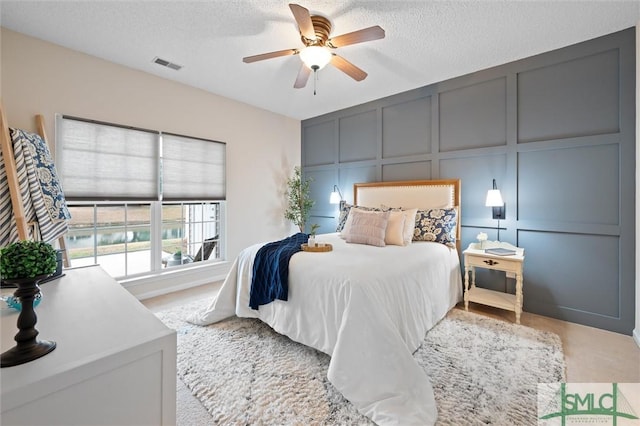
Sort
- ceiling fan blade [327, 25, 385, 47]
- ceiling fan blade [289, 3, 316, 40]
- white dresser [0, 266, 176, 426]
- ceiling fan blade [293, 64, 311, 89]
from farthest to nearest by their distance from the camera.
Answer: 1. ceiling fan blade [293, 64, 311, 89]
2. ceiling fan blade [327, 25, 385, 47]
3. ceiling fan blade [289, 3, 316, 40]
4. white dresser [0, 266, 176, 426]

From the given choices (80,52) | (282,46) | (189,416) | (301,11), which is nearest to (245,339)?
(189,416)

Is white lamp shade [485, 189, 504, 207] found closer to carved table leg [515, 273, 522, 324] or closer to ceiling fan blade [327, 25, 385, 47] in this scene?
carved table leg [515, 273, 522, 324]

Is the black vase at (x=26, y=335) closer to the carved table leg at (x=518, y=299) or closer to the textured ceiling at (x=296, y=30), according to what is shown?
the textured ceiling at (x=296, y=30)

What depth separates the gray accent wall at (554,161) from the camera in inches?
101

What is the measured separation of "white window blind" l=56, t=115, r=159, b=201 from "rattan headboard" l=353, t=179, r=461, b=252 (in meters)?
2.87

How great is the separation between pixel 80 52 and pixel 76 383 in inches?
138

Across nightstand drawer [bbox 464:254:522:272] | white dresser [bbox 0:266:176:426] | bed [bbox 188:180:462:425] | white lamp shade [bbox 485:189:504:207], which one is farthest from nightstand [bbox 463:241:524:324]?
white dresser [bbox 0:266:176:426]

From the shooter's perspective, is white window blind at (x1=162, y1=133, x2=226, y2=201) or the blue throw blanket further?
white window blind at (x1=162, y1=133, x2=226, y2=201)

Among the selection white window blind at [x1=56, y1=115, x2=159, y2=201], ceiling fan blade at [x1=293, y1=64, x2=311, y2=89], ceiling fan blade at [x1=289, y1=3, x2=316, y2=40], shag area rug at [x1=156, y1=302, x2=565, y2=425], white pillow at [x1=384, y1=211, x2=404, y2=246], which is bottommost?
shag area rug at [x1=156, y1=302, x2=565, y2=425]

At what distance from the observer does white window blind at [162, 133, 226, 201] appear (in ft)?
11.8

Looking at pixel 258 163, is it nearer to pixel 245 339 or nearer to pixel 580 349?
pixel 245 339

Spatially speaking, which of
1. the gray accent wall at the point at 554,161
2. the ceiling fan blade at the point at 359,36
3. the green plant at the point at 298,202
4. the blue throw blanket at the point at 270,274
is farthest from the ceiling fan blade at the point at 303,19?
the green plant at the point at 298,202

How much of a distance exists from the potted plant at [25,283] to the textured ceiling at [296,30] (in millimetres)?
2230

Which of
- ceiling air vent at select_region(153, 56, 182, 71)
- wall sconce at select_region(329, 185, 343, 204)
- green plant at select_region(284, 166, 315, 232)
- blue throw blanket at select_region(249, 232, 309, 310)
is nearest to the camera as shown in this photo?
blue throw blanket at select_region(249, 232, 309, 310)
